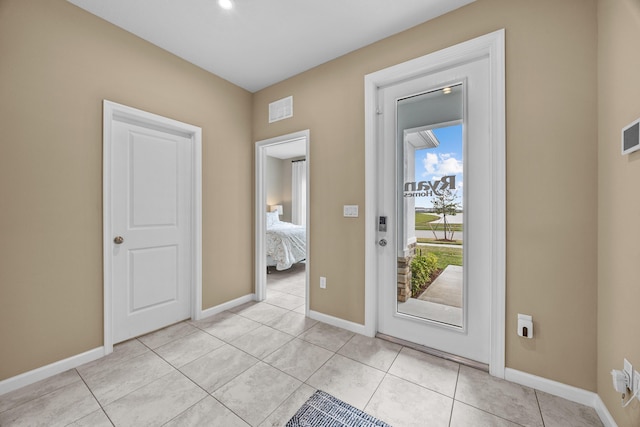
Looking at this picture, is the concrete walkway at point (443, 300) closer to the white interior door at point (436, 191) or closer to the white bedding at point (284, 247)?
the white interior door at point (436, 191)

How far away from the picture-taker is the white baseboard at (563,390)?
139 centimetres

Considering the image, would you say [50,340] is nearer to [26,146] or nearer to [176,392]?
[176,392]

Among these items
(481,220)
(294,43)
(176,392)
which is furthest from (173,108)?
(481,220)

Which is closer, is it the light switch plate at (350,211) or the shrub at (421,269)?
the shrub at (421,269)

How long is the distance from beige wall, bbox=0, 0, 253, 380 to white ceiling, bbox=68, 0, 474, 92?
27 cm

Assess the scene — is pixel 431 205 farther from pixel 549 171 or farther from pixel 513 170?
pixel 549 171

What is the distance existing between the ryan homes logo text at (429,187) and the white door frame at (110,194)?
7.01ft

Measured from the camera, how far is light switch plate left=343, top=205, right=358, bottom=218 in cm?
242

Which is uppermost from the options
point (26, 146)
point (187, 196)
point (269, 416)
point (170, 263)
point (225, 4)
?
point (225, 4)

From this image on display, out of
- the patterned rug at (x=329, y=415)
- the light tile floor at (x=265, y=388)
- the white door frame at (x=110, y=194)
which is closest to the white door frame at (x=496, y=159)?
the light tile floor at (x=265, y=388)

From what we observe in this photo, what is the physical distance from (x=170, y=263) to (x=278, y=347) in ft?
4.58

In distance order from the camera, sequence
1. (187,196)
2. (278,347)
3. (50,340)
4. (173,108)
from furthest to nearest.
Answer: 1. (187,196)
2. (173,108)
3. (278,347)
4. (50,340)

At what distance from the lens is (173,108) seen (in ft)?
8.23

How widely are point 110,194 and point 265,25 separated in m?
1.90
